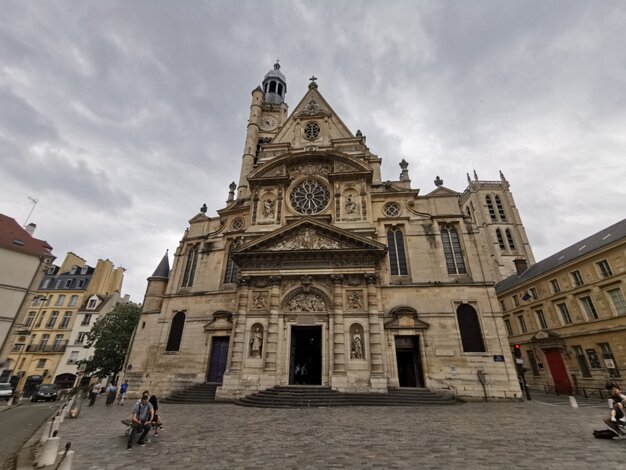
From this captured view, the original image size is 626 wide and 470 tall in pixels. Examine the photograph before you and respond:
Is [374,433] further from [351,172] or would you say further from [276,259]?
[351,172]

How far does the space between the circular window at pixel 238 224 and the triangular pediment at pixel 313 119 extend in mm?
7474

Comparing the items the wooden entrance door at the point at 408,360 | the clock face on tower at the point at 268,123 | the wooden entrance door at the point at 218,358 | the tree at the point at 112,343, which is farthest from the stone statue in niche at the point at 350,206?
the tree at the point at 112,343

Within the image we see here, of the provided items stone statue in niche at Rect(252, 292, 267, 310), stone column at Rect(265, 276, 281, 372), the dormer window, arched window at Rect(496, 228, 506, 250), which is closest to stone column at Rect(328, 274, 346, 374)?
stone column at Rect(265, 276, 281, 372)

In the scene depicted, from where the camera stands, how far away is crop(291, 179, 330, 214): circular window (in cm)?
2155

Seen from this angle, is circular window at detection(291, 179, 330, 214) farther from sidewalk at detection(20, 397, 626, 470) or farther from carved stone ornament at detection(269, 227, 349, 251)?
sidewalk at detection(20, 397, 626, 470)

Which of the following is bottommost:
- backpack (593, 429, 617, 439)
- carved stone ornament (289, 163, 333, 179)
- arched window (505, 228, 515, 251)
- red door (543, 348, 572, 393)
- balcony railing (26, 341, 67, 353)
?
backpack (593, 429, 617, 439)

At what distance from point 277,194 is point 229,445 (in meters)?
16.9

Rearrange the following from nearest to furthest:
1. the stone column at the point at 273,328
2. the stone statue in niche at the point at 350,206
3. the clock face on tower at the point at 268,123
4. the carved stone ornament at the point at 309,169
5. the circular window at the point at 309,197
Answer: the stone column at the point at 273,328, the stone statue in niche at the point at 350,206, the circular window at the point at 309,197, the carved stone ornament at the point at 309,169, the clock face on tower at the point at 268,123

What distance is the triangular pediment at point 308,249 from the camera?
697 inches

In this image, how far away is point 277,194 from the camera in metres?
21.8

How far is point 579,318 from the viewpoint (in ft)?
69.2

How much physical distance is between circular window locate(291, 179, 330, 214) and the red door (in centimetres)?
2128

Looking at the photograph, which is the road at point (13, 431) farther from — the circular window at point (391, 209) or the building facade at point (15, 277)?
the circular window at point (391, 209)

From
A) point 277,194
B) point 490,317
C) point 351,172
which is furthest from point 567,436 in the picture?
point 277,194
